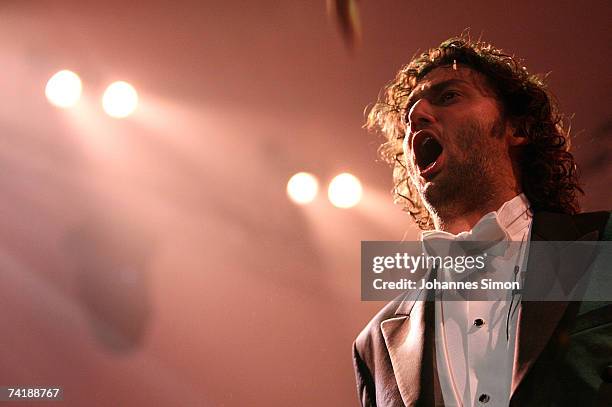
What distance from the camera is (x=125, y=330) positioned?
276cm

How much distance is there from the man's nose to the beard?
0.31ft

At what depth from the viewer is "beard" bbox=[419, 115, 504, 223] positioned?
1.67 meters

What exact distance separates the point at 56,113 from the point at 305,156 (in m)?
1.07

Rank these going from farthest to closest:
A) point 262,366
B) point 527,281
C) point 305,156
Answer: point 305,156
point 262,366
point 527,281

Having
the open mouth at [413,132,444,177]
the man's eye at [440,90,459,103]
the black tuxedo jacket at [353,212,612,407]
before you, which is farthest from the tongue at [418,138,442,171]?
the black tuxedo jacket at [353,212,612,407]

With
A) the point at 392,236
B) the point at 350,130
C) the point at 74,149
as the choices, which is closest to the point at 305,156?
the point at 350,130

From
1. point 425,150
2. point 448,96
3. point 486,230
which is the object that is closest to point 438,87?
point 448,96

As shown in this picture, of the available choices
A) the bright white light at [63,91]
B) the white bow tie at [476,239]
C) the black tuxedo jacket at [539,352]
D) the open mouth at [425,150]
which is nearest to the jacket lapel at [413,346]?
the black tuxedo jacket at [539,352]

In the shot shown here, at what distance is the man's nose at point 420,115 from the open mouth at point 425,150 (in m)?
0.03

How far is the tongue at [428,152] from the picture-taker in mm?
1808

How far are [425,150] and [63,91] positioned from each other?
178 cm

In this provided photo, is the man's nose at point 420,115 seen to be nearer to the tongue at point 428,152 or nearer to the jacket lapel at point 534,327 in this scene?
the tongue at point 428,152

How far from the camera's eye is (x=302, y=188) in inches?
114

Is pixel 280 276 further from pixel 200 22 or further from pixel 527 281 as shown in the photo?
pixel 527 281
